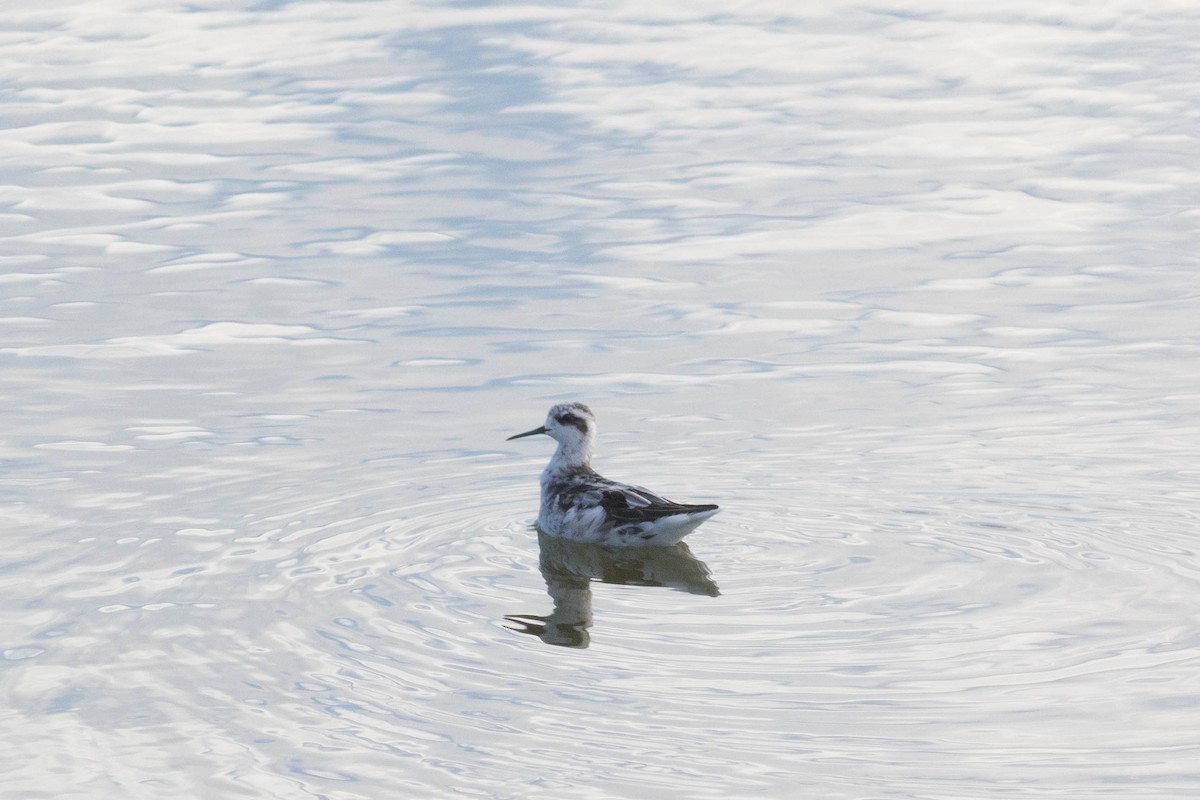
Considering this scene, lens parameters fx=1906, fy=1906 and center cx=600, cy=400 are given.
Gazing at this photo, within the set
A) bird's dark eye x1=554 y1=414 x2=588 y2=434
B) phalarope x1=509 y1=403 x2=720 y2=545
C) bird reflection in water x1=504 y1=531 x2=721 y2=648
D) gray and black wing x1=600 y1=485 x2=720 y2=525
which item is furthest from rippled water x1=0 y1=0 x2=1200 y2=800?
bird's dark eye x1=554 y1=414 x2=588 y2=434

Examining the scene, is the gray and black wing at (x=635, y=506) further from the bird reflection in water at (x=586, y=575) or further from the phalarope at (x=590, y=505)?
the bird reflection in water at (x=586, y=575)

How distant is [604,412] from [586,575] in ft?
8.80

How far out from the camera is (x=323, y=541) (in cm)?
1176

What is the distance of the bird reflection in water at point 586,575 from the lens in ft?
34.7

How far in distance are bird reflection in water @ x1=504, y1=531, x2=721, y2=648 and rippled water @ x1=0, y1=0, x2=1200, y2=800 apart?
4cm

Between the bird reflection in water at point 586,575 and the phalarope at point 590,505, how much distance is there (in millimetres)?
87

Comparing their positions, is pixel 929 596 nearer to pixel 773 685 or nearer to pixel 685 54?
pixel 773 685

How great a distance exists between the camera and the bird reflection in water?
10.6 meters

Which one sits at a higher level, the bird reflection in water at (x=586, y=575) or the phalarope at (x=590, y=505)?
the phalarope at (x=590, y=505)

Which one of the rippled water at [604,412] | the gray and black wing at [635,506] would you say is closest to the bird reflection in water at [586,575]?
the rippled water at [604,412]

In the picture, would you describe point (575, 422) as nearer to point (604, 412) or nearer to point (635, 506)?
point (635, 506)

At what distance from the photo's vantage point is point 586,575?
11.9 metres

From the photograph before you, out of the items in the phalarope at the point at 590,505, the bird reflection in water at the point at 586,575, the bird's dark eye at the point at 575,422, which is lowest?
the bird reflection in water at the point at 586,575

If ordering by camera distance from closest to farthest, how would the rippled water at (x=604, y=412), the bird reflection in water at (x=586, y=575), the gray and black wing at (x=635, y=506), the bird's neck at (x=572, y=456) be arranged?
1. the rippled water at (x=604, y=412)
2. the bird reflection in water at (x=586, y=575)
3. the gray and black wing at (x=635, y=506)
4. the bird's neck at (x=572, y=456)
